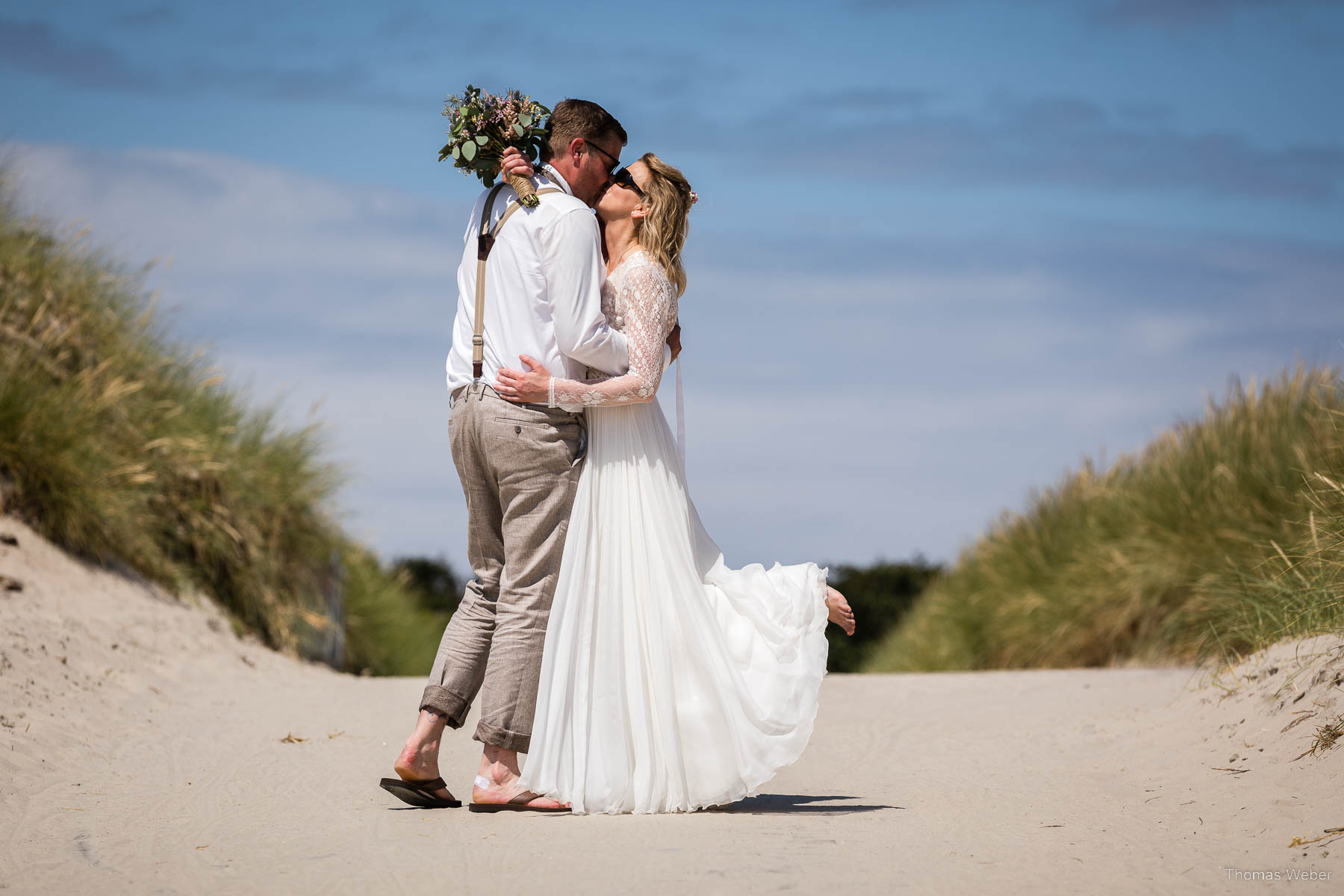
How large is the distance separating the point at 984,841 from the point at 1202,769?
1506 millimetres

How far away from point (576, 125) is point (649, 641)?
1.78 m

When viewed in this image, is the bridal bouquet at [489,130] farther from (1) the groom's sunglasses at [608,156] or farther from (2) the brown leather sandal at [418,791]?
(2) the brown leather sandal at [418,791]

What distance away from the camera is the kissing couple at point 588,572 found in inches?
153

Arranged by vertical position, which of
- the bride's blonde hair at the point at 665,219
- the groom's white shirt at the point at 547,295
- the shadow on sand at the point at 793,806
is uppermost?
the bride's blonde hair at the point at 665,219

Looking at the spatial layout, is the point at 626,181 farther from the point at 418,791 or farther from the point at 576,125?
the point at 418,791

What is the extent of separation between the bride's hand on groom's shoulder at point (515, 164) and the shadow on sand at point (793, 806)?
7.49 feet

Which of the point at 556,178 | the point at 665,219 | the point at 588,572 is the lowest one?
the point at 588,572

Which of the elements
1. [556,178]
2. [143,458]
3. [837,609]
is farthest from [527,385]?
[143,458]

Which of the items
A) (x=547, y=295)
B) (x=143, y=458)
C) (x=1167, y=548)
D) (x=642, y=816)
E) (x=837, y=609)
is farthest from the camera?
(x=1167, y=548)

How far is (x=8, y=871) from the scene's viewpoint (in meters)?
3.28

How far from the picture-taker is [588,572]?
3.98 meters

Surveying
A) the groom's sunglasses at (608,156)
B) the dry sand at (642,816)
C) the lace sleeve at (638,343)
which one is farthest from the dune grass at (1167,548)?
the groom's sunglasses at (608,156)

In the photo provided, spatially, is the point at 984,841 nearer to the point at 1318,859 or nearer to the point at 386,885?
the point at 1318,859

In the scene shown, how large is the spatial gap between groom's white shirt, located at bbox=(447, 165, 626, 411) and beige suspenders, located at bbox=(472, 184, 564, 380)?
19 mm
